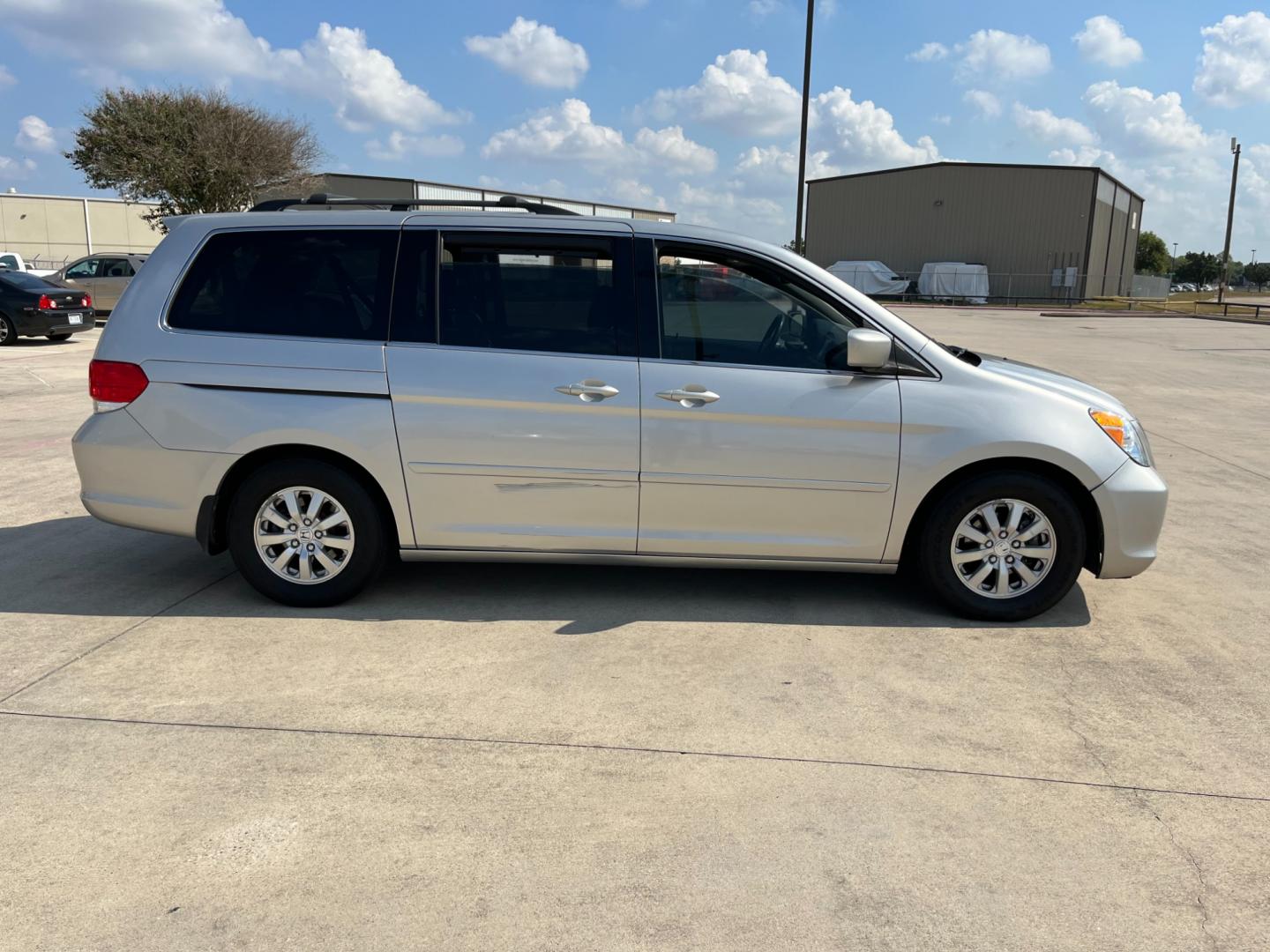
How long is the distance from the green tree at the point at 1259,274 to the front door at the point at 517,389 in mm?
138028

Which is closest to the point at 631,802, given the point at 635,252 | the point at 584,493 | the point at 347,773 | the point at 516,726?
the point at 516,726

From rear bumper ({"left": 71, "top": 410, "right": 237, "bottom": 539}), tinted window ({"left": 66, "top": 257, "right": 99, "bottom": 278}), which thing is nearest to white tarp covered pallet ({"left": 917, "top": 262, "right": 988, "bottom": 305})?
tinted window ({"left": 66, "top": 257, "right": 99, "bottom": 278})

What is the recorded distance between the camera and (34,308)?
17562 millimetres

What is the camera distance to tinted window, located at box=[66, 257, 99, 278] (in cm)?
2280

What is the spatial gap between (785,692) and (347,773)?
169cm

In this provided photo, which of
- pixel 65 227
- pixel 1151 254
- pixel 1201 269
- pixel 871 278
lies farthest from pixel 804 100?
pixel 1201 269

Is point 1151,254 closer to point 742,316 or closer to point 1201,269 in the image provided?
point 1201,269

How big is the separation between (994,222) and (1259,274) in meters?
105

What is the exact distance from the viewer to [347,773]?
3.18 metres

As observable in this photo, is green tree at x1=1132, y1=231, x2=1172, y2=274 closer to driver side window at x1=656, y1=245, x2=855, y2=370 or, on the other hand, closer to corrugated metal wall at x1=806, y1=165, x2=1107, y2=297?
corrugated metal wall at x1=806, y1=165, x2=1107, y2=297

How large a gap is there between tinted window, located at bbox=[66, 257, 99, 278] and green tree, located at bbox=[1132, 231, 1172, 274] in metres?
114

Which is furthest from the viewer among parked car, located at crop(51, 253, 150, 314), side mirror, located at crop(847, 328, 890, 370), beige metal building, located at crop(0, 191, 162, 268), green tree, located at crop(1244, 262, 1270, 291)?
green tree, located at crop(1244, 262, 1270, 291)

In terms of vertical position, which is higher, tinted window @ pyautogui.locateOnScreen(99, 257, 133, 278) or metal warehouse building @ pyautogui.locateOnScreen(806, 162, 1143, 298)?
metal warehouse building @ pyautogui.locateOnScreen(806, 162, 1143, 298)

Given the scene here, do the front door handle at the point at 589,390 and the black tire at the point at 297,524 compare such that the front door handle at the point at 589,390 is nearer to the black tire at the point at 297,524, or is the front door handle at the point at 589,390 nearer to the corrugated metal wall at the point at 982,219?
the black tire at the point at 297,524
